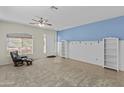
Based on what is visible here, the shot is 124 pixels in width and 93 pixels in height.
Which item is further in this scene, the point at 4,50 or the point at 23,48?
the point at 23,48

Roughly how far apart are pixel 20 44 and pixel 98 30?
5.84 meters

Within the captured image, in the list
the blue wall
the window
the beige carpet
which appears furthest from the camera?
→ the window

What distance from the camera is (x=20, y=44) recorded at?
8430mm

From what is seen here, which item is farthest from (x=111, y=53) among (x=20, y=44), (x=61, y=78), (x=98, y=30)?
(x=20, y=44)

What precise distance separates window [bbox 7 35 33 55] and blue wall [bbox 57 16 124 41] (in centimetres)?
350

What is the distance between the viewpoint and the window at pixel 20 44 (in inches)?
308

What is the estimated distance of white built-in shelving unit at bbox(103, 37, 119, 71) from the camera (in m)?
5.75

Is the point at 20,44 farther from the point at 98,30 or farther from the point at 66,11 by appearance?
the point at 98,30

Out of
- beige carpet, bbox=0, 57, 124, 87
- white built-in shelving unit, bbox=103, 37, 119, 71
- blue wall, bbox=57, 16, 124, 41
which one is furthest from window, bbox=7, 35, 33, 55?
white built-in shelving unit, bbox=103, 37, 119, 71

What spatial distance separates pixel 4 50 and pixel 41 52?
3.31 metres

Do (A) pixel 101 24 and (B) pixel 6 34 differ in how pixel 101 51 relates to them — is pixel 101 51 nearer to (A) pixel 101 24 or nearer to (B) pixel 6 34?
(A) pixel 101 24

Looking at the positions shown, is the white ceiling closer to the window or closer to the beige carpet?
the window
